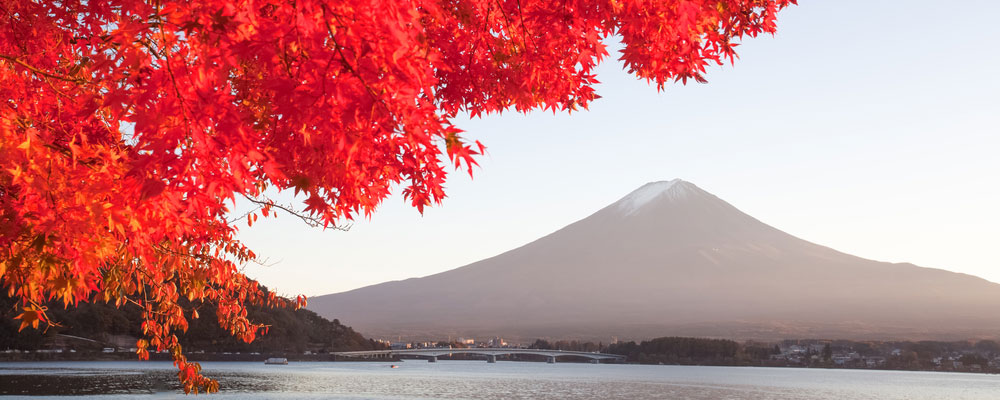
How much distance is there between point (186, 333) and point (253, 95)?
12404 centimetres

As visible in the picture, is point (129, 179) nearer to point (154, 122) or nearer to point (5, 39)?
point (154, 122)

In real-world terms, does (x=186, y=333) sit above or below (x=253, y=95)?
above

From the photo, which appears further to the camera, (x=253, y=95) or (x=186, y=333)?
(x=186, y=333)

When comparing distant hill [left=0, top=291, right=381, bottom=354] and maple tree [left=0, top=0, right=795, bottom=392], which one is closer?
maple tree [left=0, top=0, right=795, bottom=392]

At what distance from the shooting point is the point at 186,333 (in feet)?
388

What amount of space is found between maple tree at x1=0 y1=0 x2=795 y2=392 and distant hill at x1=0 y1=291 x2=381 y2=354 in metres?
59.6

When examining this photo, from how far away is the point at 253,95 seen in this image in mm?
4625

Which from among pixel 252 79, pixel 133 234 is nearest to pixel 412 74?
pixel 252 79

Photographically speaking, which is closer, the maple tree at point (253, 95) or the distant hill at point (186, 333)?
the maple tree at point (253, 95)

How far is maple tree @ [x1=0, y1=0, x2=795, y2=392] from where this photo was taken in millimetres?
3324

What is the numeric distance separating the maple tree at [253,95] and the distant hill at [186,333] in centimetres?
5959

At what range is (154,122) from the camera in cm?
342

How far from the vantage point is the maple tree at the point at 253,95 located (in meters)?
3.32

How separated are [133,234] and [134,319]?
114 m
